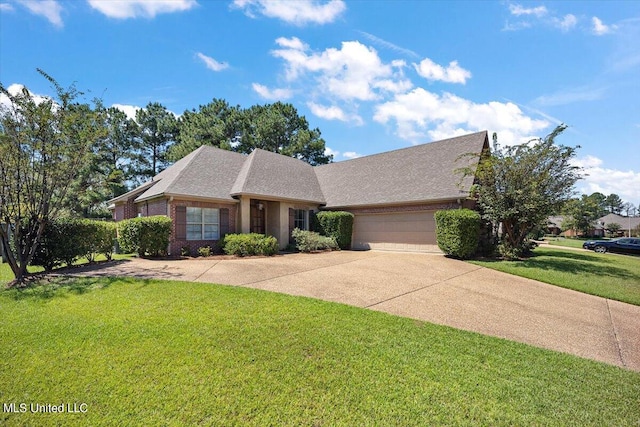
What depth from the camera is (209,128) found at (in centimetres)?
2858

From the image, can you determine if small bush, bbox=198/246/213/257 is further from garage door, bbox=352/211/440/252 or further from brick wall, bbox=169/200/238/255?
garage door, bbox=352/211/440/252

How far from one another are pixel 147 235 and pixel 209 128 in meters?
19.9

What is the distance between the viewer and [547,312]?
6.49m

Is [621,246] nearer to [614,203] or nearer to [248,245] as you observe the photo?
[248,245]

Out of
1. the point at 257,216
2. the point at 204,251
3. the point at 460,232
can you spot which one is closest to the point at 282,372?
the point at 204,251

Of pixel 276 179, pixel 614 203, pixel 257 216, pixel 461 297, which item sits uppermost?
pixel 614 203

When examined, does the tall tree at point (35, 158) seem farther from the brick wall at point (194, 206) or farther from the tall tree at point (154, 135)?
the tall tree at point (154, 135)

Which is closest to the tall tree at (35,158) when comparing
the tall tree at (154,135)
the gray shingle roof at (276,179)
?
the gray shingle roof at (276,179)

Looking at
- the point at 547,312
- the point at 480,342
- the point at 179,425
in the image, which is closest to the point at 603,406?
the point at 480,342

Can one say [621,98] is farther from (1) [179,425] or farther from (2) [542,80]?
(1) [179,425]

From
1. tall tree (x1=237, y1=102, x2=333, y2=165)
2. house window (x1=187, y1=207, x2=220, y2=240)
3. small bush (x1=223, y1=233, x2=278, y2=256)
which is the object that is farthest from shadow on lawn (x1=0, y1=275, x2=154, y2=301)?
tall tree (x1=237, y1=102, x2=333, y2=165)

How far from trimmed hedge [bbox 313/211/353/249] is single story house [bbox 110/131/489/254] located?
2.92 feet

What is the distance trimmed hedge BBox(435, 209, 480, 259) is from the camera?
40.6 ft

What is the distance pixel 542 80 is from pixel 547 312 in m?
9.07
